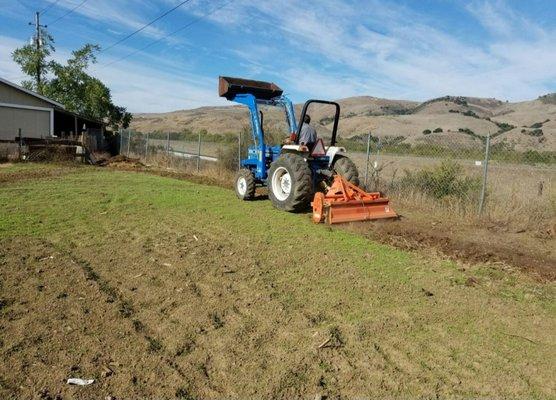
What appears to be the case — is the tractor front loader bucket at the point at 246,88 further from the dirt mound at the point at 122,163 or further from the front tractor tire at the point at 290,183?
the dirt mound at the point at 122,163

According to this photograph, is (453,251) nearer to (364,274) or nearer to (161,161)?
(364,274)

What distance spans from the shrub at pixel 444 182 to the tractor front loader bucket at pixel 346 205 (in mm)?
2754

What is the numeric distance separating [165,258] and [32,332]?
239 centimetres

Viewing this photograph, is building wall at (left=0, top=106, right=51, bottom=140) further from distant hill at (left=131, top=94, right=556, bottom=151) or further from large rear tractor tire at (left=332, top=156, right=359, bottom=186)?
large rear tractor tire at (left=332, top=156, right=359, bottom=186)

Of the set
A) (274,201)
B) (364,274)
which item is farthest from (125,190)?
(364,274)

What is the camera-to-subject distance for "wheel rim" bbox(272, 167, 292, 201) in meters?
9.96

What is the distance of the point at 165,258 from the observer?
6180 millimetres

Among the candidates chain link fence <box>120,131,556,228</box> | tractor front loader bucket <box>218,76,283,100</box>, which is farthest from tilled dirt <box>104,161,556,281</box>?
tractor front loader bucket <box>218,76,283,100</box>

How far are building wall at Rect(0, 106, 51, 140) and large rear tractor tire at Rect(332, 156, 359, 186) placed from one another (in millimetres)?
21856

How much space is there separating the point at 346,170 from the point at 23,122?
2267 centimetres

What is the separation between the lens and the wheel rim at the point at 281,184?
32.7ft

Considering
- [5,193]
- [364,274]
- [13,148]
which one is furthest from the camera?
[13,148]

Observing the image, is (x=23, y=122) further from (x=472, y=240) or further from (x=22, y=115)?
(x=472, y=240)

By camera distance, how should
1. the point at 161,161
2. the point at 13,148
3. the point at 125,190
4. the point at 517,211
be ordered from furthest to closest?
the point at 161,161, the point at 13,148, the point at 125,190, the point at 517,211
